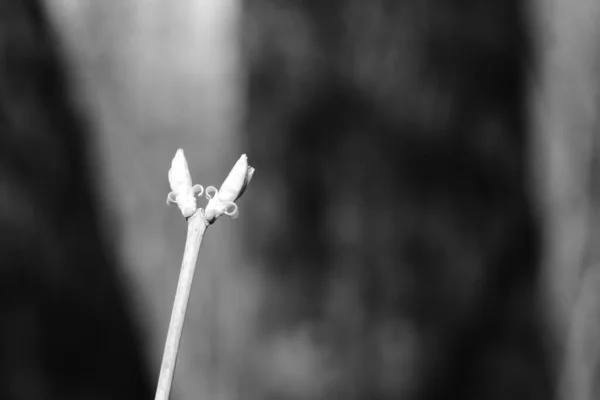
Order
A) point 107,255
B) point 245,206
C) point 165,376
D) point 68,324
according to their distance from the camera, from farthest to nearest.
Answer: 1. point 245,206
2. point 107,255
3. point 68,324
4. point 165,376

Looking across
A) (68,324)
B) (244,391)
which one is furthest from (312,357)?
(68,324)

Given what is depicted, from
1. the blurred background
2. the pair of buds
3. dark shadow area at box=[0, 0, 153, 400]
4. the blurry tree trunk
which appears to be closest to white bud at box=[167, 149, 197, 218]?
the pair of buds

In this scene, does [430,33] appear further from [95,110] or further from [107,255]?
[107,255]

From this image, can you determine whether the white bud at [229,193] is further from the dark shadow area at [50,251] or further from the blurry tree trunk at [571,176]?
the blurry tree trunk at [571,176]

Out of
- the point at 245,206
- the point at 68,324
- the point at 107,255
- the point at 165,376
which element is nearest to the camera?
the point at 165,376

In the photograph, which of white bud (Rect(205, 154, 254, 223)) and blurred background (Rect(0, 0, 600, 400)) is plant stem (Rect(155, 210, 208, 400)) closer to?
white bud (Rect(205, 154, 254, 223))

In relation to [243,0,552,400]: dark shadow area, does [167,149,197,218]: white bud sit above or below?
below

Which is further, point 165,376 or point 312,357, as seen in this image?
point 312,357
